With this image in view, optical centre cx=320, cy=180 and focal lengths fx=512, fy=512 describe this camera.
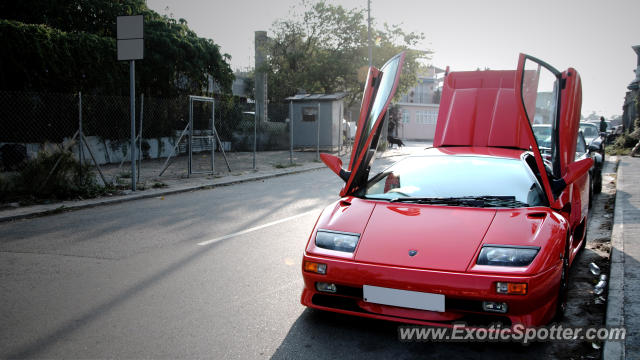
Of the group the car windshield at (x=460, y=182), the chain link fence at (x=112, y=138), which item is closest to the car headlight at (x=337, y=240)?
the car windshield at (x=460, y=182)

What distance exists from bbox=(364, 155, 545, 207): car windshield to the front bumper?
803 mm

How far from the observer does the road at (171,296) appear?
332cm

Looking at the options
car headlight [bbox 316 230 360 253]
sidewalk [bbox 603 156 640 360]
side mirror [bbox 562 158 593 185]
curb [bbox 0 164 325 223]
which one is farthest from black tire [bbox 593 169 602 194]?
car headlight [bbox 316 230 360 253]

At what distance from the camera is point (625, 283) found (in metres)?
4.38

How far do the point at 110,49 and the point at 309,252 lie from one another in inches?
600

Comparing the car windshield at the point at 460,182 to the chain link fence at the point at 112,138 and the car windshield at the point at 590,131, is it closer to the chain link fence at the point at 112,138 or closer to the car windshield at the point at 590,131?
the chain link fence at the point at 112,138

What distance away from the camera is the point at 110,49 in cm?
1655

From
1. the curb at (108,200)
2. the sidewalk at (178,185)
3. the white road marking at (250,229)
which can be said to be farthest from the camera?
the sidewalk at (178,185)

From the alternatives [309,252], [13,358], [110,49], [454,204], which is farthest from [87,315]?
[110,49]

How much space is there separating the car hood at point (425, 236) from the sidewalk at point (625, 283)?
1055 millimetres

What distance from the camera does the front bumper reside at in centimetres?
316

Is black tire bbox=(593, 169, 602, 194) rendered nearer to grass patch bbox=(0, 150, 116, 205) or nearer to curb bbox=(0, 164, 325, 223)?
curb bbox=(0, 164, 325, 223)

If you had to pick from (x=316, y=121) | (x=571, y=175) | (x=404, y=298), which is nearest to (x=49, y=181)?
(x=404, y=298)

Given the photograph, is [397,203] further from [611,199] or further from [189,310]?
[611,199]
